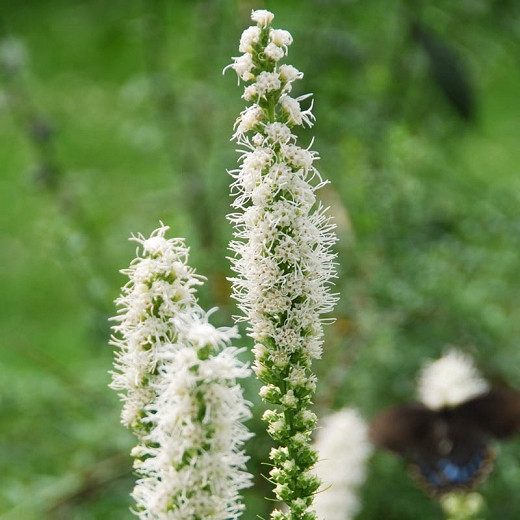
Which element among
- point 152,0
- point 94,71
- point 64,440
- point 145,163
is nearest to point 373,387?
point 64,440

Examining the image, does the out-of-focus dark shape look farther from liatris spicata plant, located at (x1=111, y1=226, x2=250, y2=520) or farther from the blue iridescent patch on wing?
liatris spicata plant, located at (x1=111, y1=226, x2=250, y2=520)

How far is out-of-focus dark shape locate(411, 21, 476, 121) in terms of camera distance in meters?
3.51

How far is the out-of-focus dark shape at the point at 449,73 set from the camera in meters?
3.51

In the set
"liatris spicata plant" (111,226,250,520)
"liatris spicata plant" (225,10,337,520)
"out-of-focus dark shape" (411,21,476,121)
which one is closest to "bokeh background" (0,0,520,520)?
"out-of-focus dark shape" (411,21,476,121)

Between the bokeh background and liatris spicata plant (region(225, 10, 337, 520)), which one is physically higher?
the bokeh background

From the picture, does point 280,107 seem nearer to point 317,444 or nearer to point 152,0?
point 317,444

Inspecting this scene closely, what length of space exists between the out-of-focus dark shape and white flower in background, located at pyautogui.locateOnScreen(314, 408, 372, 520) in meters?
1.35

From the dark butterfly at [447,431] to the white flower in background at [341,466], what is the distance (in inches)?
3.9

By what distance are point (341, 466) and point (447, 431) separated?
350mm

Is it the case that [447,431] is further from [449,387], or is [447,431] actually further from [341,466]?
[341,466]

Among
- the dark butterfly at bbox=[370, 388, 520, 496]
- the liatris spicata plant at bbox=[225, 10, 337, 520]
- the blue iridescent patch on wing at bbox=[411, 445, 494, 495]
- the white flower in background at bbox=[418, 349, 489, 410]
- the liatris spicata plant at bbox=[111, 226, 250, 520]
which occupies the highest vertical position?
the white flower in background at bbox=[418, 349, 489, 410]

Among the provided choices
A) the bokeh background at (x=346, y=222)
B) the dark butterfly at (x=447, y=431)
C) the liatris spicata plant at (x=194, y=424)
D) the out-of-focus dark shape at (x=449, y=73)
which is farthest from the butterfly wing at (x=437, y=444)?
the liatris spicata plant at (x=194, y=424)

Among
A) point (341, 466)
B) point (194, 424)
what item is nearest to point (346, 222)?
point (341, 466)

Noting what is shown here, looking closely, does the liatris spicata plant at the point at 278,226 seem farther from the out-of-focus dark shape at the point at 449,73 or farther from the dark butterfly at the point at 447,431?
the out-of-focus dark shape at the point at 449,73
